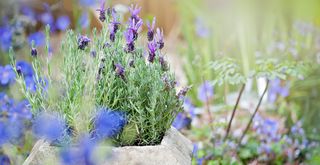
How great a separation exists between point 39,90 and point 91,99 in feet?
0.55

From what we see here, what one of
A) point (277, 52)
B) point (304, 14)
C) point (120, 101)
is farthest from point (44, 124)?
point (304, 14)

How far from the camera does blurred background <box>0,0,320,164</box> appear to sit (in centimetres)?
255

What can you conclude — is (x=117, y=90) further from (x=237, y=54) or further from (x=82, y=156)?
(x=237, y=54)

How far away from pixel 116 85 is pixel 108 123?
26cm

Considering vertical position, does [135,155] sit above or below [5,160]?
above

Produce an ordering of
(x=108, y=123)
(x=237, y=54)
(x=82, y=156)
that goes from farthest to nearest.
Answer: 1. (x=237, y=54)
2. (x=108, y=123)
3. (x=82, y=156)

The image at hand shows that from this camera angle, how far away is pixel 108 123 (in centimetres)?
141

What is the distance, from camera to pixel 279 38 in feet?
12.2

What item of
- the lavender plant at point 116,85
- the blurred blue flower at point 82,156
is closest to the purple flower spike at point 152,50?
the lavender plant at point 116,85

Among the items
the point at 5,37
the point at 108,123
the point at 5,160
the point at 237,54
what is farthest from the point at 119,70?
the point at 237,54

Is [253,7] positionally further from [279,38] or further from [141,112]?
[141,112]

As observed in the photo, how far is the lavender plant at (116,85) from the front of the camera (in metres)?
1.57

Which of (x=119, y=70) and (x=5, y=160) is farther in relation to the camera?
(x=5, y=160)

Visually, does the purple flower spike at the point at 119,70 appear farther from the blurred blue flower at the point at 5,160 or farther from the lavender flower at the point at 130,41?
the blurred blue flower at the point at 5,160
